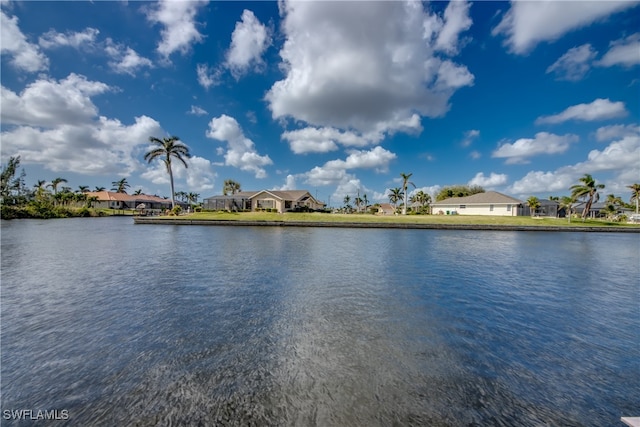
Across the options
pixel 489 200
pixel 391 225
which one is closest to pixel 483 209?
pixel 489 200

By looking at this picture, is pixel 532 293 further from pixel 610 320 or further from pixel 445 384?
pixel 445 384

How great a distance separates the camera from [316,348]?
6121 mm

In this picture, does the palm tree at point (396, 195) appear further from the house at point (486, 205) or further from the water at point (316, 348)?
the water at point (316, 348)

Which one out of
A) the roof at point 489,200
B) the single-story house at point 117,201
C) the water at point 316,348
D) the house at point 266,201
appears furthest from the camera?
the single-story house at point 117,201

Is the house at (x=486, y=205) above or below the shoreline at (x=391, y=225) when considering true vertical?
above

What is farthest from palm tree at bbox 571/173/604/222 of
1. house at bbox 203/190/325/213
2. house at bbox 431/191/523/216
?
house at bbox 203/190/325/213

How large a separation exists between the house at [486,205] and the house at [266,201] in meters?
34.8

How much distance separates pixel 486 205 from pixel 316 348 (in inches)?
2485

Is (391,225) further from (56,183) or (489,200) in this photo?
(56,183)

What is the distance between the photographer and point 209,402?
14.4 ft

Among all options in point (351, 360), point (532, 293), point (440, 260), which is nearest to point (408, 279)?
point (532, 293)

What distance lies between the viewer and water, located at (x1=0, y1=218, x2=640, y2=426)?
14.1ft

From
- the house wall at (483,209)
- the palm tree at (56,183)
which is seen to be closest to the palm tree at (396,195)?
the house wall at (483,209)

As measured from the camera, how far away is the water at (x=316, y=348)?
14.1 ft
